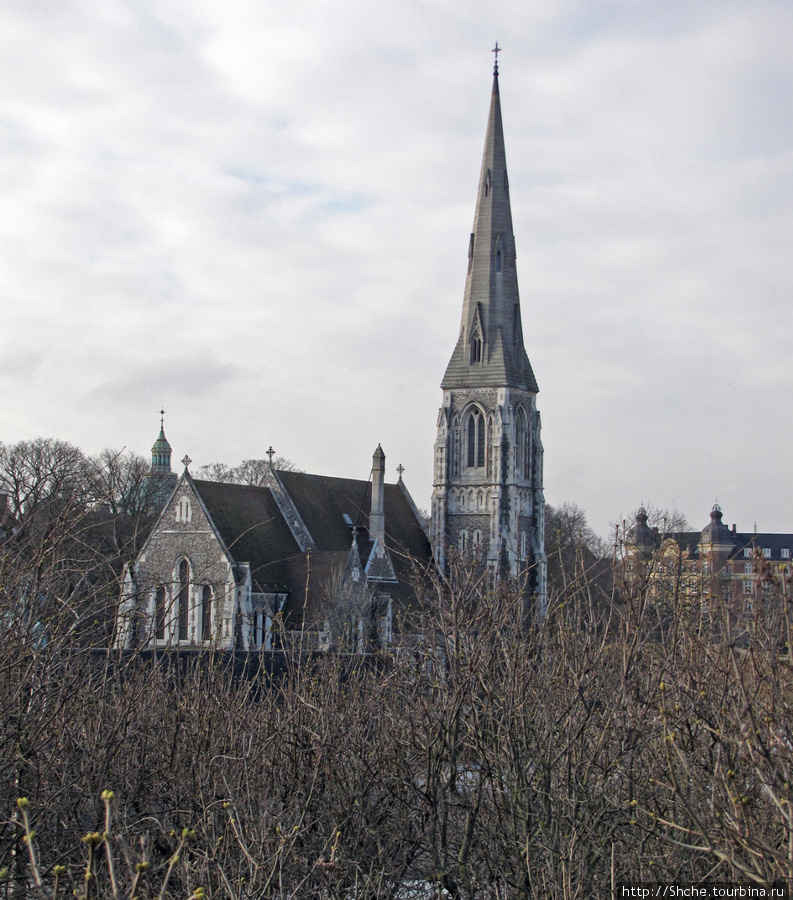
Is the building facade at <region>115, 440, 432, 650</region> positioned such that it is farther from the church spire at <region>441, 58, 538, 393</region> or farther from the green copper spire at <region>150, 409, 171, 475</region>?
the green copper spire at <region>150, 409, 171, 475</region>

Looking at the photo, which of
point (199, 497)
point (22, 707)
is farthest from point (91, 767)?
point (199, 497)

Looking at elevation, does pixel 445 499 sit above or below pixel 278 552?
above

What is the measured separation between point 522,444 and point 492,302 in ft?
20.0

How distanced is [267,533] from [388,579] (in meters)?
5.09

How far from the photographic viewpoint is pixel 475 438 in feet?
145

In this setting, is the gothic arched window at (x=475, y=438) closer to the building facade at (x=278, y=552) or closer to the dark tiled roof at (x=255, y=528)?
the building facade at (x=278, y=552)

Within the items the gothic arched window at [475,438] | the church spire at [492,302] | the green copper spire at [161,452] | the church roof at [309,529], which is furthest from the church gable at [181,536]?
the green copper spire at [161,452]

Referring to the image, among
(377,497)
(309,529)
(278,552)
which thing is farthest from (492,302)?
(278,552)

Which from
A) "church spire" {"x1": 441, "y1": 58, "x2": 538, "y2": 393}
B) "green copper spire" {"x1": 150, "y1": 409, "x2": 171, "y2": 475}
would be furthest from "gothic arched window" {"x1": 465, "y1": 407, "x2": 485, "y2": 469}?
"green copper spire" {"x1": 150, "y1": 409, "x2": 171, "y2": 475}

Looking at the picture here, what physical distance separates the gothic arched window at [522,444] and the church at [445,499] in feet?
0.18

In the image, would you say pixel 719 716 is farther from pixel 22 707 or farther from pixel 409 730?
pixel 22 707

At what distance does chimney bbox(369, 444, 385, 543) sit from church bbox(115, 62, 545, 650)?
5 centimetres

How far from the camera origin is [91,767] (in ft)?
24.9

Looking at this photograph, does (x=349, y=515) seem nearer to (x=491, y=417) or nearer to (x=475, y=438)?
(x=475, y=438)
